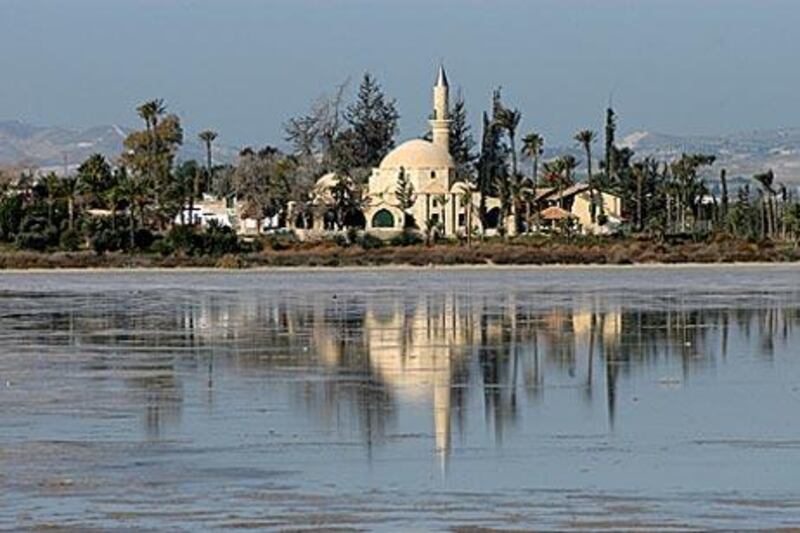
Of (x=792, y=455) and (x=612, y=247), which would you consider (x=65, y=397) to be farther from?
(x=612, y=247)

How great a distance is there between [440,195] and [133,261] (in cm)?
3162

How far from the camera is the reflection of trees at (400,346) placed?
20594 millimetres

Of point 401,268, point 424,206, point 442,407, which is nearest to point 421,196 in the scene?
point 424,206

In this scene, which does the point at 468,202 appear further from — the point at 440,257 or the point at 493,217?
the point at 440,257

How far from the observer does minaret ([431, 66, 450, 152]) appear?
12025cm

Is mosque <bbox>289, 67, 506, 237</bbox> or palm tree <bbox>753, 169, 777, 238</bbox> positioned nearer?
palm tree <bbox>753, 169, 777, 238</bbox>

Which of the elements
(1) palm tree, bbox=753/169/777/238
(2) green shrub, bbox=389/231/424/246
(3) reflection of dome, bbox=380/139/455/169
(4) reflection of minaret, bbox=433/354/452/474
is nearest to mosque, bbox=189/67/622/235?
(3) reflection of dome, bbox=380/139/455/169

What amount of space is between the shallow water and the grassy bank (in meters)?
42.8

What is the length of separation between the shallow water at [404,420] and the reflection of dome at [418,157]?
74.1 metres

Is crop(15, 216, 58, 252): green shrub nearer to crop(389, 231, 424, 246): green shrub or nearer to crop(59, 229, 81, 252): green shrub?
crop(59, 229, 81, 252): green shrub

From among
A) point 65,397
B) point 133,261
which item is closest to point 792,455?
point 65,397

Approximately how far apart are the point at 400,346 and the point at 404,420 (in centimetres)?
1050

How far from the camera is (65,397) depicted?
21312 mm

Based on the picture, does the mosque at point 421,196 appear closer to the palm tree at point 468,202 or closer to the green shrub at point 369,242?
the palm tree at point 468,202
